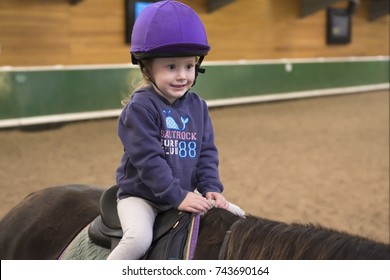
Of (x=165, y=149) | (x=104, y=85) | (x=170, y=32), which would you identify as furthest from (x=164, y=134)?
(x=104, y=85)

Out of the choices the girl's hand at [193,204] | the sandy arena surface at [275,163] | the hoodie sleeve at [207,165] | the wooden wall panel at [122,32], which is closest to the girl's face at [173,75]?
the hoodie sleeve at [207,165]

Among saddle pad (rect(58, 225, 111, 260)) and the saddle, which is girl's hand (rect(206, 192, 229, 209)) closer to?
the saddle

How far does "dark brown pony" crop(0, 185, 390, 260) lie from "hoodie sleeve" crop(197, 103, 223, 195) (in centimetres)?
9

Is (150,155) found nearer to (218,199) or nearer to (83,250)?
(218,199)

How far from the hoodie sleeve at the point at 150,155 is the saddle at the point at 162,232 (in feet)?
0.16

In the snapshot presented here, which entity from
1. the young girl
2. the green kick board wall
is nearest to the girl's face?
the young girl

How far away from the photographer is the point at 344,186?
4.73 meters

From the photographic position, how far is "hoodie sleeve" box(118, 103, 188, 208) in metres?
1.33

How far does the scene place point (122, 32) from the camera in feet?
27.1

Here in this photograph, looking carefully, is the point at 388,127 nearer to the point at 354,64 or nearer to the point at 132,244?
the point at 354,64

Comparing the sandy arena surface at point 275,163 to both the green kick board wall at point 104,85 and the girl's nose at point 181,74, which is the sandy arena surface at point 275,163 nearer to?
the green kick board wall at point 104,85

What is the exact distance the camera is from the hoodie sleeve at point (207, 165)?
4.76ft

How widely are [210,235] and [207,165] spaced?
8.3 inches

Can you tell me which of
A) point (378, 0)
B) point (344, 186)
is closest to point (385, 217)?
point (344, 186)
